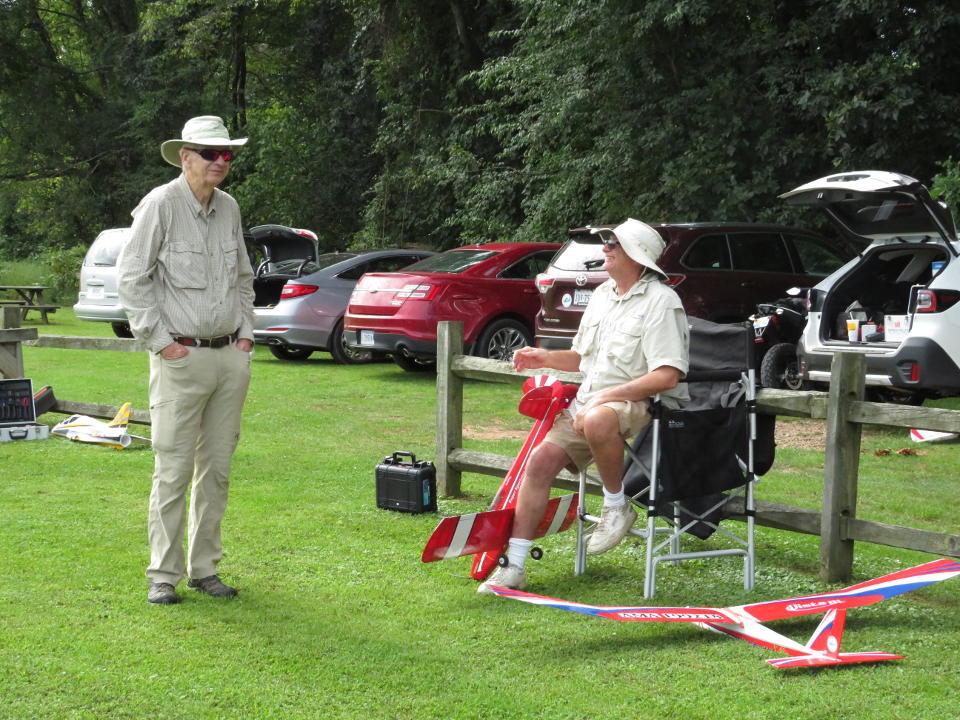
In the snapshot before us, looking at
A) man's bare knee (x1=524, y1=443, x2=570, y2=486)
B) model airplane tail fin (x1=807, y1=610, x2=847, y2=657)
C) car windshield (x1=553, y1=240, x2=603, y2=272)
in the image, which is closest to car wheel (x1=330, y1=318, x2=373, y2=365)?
car windshield (x1=553, y1=240, x2=603, y2=272)

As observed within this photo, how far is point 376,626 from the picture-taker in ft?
16.5

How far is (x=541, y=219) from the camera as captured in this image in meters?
19.1

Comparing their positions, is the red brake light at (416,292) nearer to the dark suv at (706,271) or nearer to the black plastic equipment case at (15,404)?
the dark suv at (706,271)

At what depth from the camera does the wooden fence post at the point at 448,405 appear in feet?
24.9

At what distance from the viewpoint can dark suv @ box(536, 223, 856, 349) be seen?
12047 millimetres

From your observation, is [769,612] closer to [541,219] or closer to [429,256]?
[429,256]

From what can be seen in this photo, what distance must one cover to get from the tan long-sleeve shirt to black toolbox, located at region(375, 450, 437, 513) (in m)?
2.10

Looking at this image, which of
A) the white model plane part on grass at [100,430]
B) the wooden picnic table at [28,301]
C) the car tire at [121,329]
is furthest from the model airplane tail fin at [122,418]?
the wooden picnic table at [28,301]

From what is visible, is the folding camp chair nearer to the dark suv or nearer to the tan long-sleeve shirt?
the tan long-sleeve shirt

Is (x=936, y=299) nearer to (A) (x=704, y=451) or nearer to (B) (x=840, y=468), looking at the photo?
(B) (x=840, y=468)

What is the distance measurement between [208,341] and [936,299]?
670 cm

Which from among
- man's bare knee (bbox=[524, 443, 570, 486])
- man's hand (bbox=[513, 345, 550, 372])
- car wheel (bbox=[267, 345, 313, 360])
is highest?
man's hand (bbox=[513, 345, 550, 372])

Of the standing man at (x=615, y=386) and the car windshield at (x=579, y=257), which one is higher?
the car windshield at (x=579, y=257)

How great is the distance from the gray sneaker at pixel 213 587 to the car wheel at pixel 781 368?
7.23m
